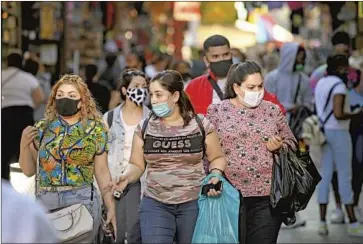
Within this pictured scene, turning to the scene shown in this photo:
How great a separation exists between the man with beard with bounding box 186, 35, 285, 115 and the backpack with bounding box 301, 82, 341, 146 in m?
2.66

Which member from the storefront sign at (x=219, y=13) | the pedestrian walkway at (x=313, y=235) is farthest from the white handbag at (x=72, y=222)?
the storefront sign at (x=219, y=13)

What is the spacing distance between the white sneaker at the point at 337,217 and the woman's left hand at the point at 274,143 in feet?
17.2

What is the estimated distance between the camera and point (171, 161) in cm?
702

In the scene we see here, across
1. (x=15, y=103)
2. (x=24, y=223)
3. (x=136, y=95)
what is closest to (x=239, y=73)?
(x=136, y=95)

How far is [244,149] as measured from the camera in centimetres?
732

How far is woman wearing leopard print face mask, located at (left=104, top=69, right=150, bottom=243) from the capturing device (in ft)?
28.4

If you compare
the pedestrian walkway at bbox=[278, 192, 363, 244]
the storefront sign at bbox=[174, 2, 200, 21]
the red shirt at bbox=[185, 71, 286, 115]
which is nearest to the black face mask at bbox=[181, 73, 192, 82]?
the pedestrian walkway at bbox=[278, 192, 363, 244]

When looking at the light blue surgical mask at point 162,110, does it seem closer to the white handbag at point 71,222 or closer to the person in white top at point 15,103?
the white handbag at point 71,222

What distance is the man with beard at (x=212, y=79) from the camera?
8906 mm

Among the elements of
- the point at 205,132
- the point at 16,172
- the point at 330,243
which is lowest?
the point at 330,243

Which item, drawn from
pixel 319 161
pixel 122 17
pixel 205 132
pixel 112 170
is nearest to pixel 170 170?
pixel 205 132

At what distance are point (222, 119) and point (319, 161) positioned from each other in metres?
4.66

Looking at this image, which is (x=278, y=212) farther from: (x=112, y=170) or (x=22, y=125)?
(x=22, y=125)

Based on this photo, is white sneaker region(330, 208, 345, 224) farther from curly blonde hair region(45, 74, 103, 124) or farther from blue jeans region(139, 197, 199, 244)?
blue jeans region(139, 197, 199, 244)
